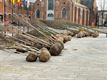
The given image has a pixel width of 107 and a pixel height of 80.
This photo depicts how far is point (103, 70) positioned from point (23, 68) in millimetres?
2851

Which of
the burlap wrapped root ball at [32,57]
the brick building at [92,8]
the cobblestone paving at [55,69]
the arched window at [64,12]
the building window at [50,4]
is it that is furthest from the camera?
the brick building at [92,8]

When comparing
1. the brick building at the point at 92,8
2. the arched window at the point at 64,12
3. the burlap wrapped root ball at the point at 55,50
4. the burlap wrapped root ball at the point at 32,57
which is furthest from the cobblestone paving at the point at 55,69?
the brick building at the point at 92,8

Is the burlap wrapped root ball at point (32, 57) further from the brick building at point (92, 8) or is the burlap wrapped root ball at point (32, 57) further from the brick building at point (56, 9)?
the brick building at point (92, 8)

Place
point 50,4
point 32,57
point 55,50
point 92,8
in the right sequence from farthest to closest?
point 92,8
point 50,4
point 55,50
point 32,57

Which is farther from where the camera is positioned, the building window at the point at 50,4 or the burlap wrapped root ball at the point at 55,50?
the building window at the point at 50,4

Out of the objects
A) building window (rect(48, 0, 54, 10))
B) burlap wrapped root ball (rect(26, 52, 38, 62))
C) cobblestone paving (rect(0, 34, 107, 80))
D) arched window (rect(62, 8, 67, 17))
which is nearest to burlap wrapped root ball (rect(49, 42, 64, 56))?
cobblestone paving (rect(0, 34, 107, 80))

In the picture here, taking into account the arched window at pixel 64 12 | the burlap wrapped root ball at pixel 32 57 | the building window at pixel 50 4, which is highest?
the building window at pixel 50 4

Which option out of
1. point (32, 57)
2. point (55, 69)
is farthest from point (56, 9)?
point (55, 69)

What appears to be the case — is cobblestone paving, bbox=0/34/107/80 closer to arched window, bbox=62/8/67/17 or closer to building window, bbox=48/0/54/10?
arched window, bbox=62/8/67/17

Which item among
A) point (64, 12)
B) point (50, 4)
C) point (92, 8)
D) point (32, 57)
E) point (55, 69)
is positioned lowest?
point (55, 69)

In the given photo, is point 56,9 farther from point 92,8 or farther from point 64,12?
point 92,8

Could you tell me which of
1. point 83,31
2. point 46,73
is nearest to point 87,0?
point 83,31

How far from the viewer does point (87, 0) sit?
90750 millimetres

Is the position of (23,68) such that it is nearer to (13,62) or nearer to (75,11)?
(13,62)
